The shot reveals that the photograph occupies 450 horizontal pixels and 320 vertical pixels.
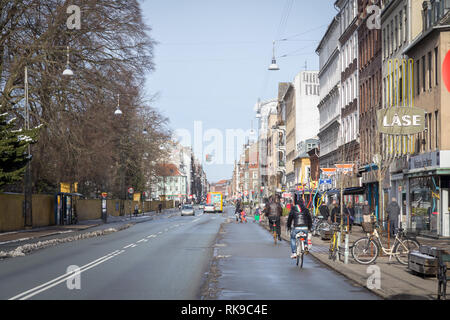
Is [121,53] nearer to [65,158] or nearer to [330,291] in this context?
[65,158]

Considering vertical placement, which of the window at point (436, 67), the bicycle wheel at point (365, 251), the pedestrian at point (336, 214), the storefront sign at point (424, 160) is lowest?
the bicycle wheel at point (365, 251)

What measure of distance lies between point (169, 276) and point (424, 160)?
20.1m

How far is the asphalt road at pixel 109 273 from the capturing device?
42.4 ft

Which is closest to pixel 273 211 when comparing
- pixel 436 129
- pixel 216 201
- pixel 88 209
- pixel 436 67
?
pixel 436 129

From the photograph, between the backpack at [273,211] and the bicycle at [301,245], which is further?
→ the backpack at [273,211]

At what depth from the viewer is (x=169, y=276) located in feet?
52.3

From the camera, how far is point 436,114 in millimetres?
32312

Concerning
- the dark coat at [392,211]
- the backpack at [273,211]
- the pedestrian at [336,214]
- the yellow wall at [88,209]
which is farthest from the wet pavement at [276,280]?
the yellow wall at [88,209]

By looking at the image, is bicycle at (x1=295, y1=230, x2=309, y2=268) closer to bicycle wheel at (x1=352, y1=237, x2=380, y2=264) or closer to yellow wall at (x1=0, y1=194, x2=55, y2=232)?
bicycle wheel at (x1=352, y1=237, x2=380, y2=264)

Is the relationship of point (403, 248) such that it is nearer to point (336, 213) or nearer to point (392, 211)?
point (392, 211)

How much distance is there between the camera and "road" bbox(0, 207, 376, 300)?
42.1 ft

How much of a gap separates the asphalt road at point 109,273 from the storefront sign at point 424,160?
36.6 ft

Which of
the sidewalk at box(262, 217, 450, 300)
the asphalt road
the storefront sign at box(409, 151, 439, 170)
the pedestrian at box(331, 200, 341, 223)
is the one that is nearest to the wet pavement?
the sidewalk at box(262, 217, 450, 300)

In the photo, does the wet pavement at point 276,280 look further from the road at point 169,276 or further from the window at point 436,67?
the window at point 436,67
